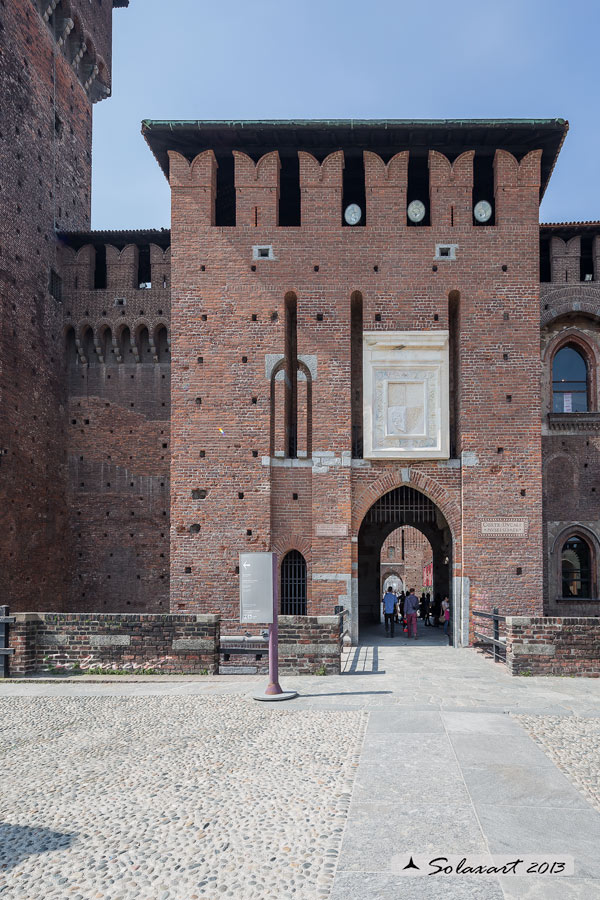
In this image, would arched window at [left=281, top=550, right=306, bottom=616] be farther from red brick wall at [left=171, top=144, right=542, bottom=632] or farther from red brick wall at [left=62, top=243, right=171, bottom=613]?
red brick wall at [left=62, top=243, right=171, bottom=613]

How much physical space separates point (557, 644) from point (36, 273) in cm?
1670

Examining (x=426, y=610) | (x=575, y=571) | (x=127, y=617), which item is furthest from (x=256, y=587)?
(x=426, y=610)

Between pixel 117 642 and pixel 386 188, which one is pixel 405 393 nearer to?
pixel 386 188

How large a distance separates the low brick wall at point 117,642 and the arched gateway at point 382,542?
8178 millimetres

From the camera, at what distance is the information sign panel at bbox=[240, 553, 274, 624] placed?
9438 millimetres

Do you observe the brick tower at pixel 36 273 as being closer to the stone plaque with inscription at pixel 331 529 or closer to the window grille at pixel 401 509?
the stone plaque with inscription at pixel 331 529

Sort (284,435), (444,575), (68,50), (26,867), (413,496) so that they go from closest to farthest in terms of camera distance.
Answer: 1. (26,867)
2. (284,435)
3. (413,496)
4. (68,50)
5. (444,575)

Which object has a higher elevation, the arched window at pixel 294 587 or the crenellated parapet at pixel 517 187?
the crenellated parapet at pixel 517 187

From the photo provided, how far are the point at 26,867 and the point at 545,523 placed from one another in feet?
56.1

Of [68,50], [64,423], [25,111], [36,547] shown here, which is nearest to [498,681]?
[36,547]

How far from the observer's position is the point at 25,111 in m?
19.7

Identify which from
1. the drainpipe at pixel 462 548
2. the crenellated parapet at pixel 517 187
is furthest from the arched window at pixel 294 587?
the crenellated parapet at pixel 517 187

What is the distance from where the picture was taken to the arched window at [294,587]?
54.7ft

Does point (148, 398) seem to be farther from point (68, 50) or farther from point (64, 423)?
point (68, 50)
